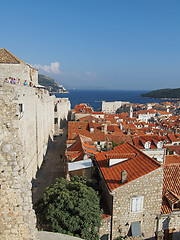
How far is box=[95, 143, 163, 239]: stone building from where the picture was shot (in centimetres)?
948

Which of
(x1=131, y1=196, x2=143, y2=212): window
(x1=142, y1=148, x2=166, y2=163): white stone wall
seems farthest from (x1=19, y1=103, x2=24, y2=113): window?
(x1=142, y1=148, x2=166, y2=163): white stone wall

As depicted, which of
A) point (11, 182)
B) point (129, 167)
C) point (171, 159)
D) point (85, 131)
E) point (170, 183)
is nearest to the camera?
point (11, 182)

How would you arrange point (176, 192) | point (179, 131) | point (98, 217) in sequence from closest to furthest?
1. point (98, 217)
2. point (176, 192)
3. point (179, 131)

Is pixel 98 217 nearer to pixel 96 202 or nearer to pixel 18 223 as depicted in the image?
pixel 96 202

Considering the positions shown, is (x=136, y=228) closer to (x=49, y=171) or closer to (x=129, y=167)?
(x=129, y=167)

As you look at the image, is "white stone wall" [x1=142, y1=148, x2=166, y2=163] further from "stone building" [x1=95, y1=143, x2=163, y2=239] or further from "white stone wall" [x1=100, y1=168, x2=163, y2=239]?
"white stone wall" [x1=100, y1=168, x2=163, y2=239]

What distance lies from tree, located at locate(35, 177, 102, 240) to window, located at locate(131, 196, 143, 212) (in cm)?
A: 169

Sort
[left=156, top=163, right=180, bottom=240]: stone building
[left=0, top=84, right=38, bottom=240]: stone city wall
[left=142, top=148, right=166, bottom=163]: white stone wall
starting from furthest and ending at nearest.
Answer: [left=142, top=148, right=166, bottom=163]: white stone wall < [left=156, top=163, right=180, bottom=240]: stone building < [left=0, top=84, right=38, bottom=240]: stone city wall

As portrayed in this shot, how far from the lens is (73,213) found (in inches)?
344

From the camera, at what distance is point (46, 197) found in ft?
31.8

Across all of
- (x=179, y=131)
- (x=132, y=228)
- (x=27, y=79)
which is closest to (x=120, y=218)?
(x=132, y=228)

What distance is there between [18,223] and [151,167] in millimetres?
7286

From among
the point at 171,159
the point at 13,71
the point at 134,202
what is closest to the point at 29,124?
the point at 13,71

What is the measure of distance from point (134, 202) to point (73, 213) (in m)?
3.03
